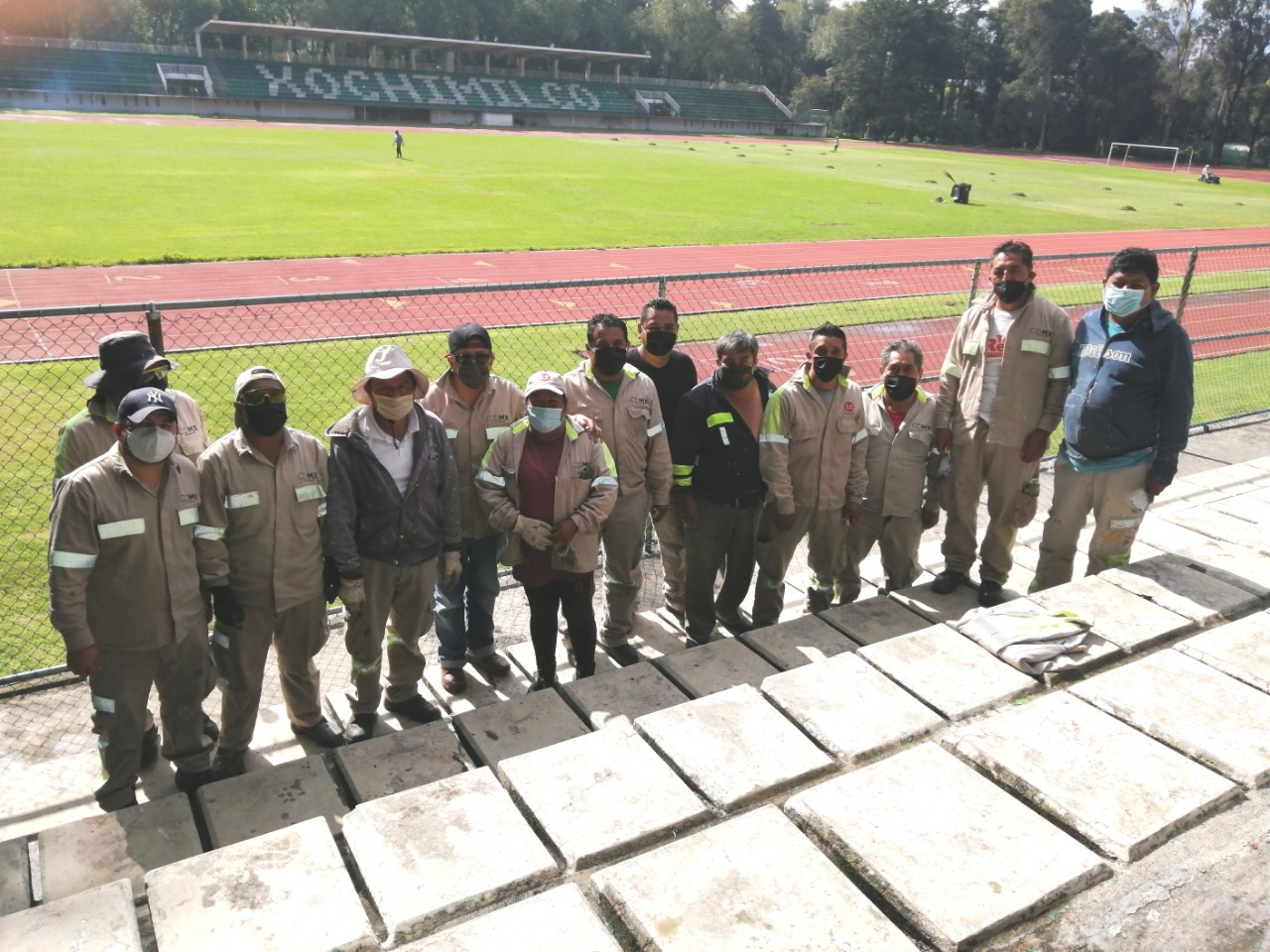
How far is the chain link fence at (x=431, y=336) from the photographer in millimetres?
6219

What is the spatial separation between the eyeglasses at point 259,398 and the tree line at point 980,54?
71.8 metres

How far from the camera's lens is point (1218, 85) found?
208 ft

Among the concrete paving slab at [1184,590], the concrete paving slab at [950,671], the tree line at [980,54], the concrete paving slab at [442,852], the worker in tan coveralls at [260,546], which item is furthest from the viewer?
the tree line at [980,54]

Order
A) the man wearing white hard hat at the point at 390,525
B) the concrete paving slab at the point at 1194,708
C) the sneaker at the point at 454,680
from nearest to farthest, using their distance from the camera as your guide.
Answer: the concrete paving slab at the point at 1194,708 < the man wearing white hard hat at the point at 390,525 < the sneaker at the point at 454,680

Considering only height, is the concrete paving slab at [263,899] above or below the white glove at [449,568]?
above

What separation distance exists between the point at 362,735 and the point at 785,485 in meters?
2.47

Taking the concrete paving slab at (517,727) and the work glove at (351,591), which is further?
the work glove at (351,591)

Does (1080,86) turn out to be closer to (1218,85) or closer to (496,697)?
(1218,85)

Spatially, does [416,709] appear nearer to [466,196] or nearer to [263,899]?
[263,899]

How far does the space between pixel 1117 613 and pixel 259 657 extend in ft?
11.8

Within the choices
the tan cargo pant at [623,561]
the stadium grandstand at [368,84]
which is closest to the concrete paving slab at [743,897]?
the tan cargo pant at [623,561]

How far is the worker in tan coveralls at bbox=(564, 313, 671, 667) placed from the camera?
485cm

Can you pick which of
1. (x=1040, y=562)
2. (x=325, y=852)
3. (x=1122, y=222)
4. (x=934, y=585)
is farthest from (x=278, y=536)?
(x=1122, y=222)

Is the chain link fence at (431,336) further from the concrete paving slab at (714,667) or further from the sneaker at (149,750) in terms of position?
the concrete paving slab at (714,667)
